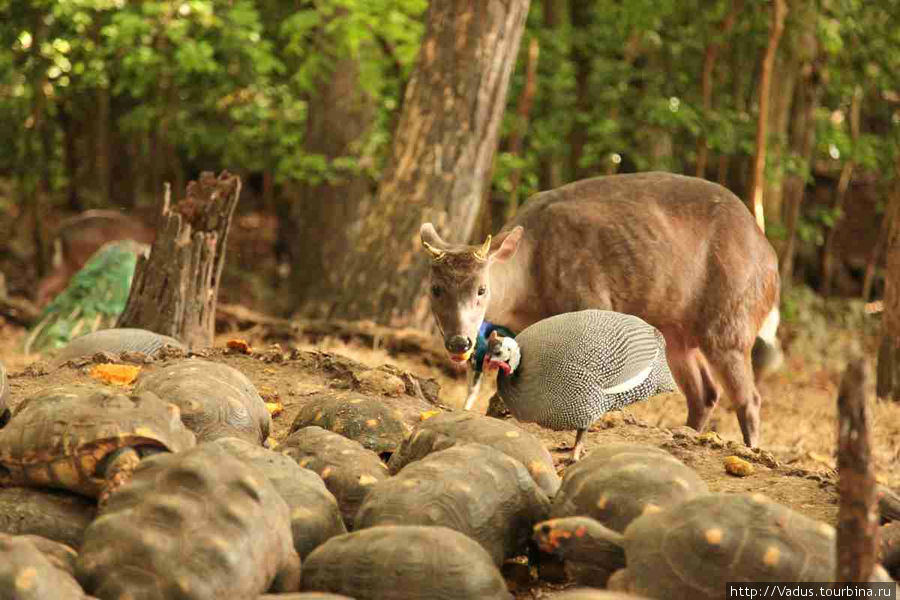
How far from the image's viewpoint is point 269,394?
4867 mm

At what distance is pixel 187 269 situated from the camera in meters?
6.32

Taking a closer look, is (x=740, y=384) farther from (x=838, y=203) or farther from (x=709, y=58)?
(x=838, y=203)

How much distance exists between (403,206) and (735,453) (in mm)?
3985

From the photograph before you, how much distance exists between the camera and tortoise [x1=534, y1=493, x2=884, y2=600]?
245 centimetres

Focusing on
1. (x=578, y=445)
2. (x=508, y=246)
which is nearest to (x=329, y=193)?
(x=508, y=246)

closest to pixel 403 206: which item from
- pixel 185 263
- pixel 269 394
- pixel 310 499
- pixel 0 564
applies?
pixel 185 263

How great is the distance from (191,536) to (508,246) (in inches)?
129

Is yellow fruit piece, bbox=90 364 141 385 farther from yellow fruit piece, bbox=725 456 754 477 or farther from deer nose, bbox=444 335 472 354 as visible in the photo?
yellow fruit piece, bbox=725 456 754 477

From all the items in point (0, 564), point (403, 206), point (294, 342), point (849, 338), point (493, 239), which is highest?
point (0, 564)

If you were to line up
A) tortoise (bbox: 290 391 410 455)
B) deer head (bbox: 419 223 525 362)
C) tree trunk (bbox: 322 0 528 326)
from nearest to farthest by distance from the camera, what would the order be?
tortoise (bbox: 290 391 410 455) → deer head (bbox: 419 223 525 362) → tree trunk (bbox: 322 0 528 326)

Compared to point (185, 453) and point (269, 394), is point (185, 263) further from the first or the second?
point (185, 453)

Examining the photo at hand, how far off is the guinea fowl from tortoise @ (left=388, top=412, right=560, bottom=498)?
607mm

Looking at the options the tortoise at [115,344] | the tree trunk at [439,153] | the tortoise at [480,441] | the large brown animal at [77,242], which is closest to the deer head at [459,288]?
the tortoise at [115,344]

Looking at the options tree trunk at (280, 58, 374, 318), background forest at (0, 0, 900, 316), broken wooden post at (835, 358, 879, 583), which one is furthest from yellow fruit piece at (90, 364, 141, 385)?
tree trunk at (280, 58, 374, 318)
